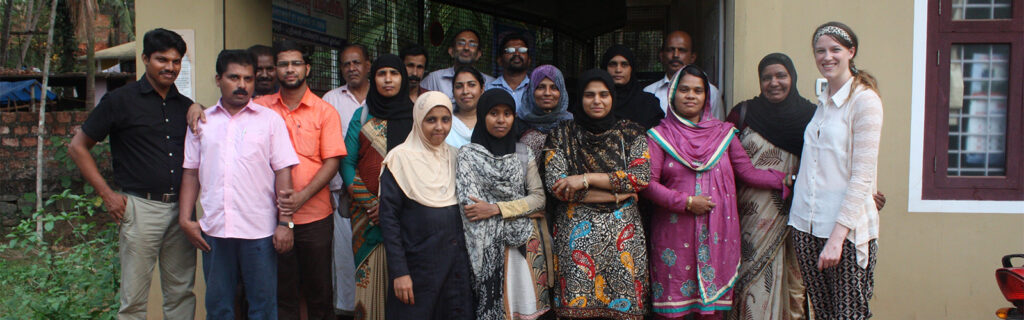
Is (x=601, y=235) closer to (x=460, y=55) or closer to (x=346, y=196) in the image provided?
(x=346, y=196)

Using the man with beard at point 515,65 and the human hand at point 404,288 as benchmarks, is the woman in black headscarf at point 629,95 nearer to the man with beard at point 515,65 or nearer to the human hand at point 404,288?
the man with beard at point 515,65

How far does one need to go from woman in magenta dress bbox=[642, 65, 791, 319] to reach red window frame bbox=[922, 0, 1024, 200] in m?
1.46

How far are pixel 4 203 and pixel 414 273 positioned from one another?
855 centimetres

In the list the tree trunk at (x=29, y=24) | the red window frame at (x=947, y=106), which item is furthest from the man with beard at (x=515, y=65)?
the tree trunk at (x=29, y=24)

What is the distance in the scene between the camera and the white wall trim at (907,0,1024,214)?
3.92m

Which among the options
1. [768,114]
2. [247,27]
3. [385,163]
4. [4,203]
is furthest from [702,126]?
[4,203]

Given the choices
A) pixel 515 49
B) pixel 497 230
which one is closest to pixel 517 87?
pixel 515 49

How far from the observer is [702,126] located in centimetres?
325

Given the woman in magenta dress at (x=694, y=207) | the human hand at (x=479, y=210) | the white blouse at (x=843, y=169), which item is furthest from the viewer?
the woman in magenta dress at (x=694, y=207)

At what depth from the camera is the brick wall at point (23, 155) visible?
861 cm

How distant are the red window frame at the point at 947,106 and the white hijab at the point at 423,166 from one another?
9.91 feet

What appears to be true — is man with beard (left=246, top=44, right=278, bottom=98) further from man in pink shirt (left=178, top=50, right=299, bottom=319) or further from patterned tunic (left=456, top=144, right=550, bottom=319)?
patterned tunic (left=456, top=144, right=550, bottom=319)

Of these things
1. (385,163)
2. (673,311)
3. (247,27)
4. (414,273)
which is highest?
(247,27)

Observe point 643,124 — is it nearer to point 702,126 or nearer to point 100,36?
point 702,126
